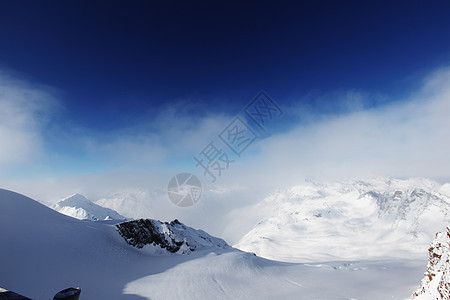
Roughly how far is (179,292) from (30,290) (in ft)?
34.0

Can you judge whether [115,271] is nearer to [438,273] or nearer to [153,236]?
[153,236]

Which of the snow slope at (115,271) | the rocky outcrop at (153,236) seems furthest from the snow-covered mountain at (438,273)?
the rocky outcrop at (153,236)

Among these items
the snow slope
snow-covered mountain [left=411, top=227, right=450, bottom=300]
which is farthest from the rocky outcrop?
snow-covered mountain [left=411, top=227, right=450, bottom=300]

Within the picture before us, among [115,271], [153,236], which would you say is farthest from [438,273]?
[153,236]

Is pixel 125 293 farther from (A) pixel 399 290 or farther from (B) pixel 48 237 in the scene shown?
(A) pixel 399 290

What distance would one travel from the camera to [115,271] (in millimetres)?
19984

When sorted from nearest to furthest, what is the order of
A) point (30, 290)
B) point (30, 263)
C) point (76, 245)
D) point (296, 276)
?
point (30, 290), point (30, 263), point (76, 245), point (296, 276)

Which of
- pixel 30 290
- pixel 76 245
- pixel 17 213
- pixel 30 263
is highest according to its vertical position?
pixel 17 213

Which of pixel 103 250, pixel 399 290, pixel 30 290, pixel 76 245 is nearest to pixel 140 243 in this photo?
pixel 103 250

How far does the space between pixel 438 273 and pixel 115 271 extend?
24.7 metres

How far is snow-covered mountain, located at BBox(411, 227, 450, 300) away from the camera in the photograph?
961 centimetres

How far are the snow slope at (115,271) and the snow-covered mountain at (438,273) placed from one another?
9724 millimetres

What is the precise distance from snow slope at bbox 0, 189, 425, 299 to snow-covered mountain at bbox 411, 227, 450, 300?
972cm

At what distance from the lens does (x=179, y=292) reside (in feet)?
57.4
